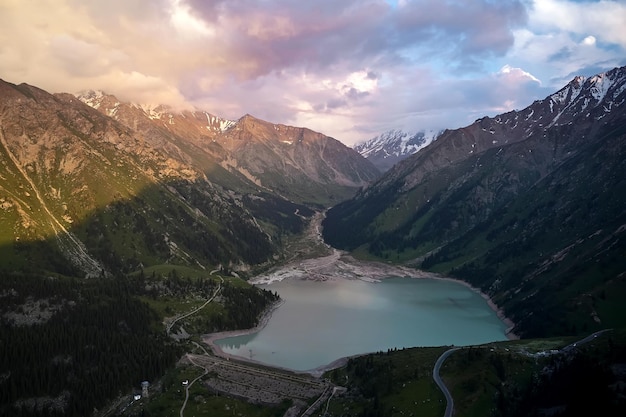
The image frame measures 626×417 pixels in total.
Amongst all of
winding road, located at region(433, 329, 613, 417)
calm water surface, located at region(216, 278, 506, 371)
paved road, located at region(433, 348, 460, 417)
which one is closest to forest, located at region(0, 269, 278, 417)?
calm water surface, located at region(216, 278, 506, 371)

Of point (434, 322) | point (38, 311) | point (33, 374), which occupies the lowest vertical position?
point (434, 322)

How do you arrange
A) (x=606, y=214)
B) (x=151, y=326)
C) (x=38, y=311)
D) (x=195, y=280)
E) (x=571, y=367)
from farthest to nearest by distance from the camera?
(x=606, y=214) < (x=195, y=280) < (x=151, y=326) < (x=38, y=311) < (x=571, y=367)

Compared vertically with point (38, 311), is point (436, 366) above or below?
below

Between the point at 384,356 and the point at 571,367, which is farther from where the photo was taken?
the point at 384,356

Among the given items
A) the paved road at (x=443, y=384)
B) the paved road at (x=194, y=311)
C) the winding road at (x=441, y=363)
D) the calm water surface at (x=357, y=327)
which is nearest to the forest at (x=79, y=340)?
the paved road at (x=194, y=311)

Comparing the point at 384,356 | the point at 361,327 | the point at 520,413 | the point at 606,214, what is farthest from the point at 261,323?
the point at 606,214

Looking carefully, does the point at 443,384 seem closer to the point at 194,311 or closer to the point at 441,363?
the point at 441,363

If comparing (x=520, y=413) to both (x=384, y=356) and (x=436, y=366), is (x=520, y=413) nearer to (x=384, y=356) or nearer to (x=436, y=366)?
(x=436, y=366)

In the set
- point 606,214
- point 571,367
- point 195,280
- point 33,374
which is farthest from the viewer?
point 606,214
